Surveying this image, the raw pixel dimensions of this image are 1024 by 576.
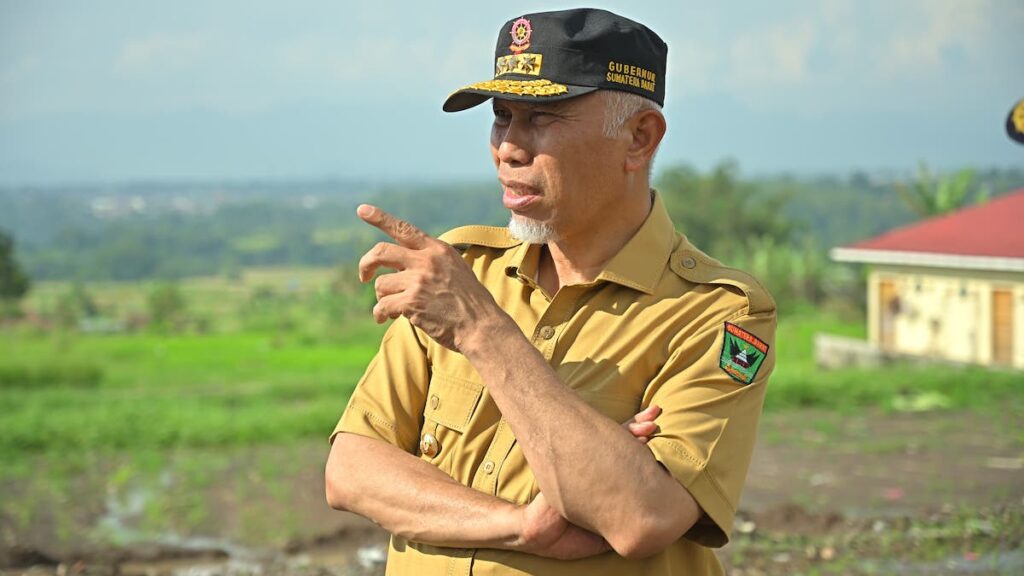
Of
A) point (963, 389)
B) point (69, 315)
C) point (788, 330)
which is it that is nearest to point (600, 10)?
point (963, 389)

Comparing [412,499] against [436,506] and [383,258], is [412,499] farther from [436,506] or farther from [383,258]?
[383,258]

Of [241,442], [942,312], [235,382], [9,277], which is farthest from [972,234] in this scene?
[9,277]

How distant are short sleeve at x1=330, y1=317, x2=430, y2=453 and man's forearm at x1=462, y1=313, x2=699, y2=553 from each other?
343mm

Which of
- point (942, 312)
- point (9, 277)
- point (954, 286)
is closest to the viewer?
point (954, 286)

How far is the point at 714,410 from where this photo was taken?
6.23 feet

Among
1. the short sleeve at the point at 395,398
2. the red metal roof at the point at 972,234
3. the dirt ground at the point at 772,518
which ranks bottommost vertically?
the dirt ground at the point at 772,518

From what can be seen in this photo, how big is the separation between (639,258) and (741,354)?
0.26 m

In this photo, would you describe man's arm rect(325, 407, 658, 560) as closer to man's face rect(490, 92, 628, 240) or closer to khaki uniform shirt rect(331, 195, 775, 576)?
khaki uniform shirt rect(331, 195, 775, 576)

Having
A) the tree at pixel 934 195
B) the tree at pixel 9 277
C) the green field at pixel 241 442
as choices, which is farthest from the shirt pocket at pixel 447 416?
the tree at pixel 9 277

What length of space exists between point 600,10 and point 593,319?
0.52 meters

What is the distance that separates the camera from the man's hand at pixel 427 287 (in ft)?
6.04

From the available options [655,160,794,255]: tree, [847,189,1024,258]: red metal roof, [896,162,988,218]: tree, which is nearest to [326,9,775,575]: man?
[847,189,1024,258]: red metal roof

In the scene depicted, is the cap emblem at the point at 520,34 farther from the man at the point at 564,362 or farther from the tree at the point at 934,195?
the tree at the point at 934,195

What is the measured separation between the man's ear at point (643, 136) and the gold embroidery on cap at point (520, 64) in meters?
0.19
